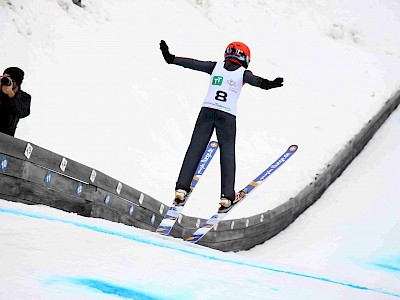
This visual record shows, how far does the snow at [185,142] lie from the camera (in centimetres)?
246

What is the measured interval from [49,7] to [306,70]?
8067 mm

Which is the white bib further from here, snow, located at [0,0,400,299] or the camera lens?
the camera lens

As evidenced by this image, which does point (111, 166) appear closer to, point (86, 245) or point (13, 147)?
point (13, 147)

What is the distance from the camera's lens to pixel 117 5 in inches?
555

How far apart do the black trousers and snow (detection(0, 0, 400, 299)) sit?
2.51 ft

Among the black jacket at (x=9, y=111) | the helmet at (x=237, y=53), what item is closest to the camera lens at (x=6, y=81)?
the black jacket at (x=9, y=111)

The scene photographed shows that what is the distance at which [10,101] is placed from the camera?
4.88m

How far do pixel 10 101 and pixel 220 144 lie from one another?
1.86 m

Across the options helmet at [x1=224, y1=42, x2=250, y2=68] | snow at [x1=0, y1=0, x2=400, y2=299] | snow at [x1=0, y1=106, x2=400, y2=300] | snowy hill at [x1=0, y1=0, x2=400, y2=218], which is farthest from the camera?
snowy hill at [x1=0, y1=0, x2=400, y2=218]

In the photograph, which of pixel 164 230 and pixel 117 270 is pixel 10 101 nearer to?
pixel 164 230

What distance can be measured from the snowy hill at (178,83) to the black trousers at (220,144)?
3.31 metres

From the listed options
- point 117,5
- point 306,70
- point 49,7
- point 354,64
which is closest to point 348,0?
point 354,64

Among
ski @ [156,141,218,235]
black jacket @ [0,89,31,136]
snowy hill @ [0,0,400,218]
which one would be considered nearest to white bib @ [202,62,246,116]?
ski @ [156,141,218,235]

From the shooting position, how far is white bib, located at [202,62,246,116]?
16.0ft
